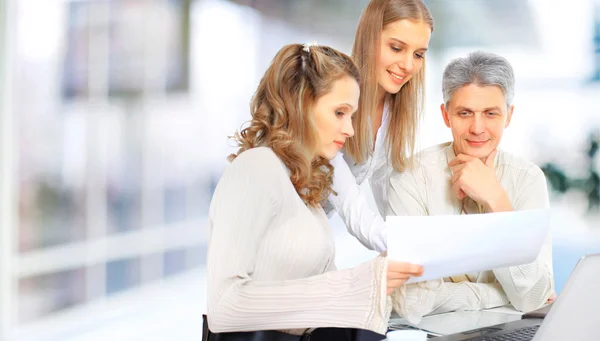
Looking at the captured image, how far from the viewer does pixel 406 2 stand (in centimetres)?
217

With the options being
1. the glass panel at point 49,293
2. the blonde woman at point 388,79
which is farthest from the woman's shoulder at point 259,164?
the glass panel at point 49,293

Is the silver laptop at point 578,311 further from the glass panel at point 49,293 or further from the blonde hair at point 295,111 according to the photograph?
the glass panel at point 49,293

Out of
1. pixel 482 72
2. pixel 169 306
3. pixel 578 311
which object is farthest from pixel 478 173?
pixel 169 306

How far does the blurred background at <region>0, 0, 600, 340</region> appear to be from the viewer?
16.5ft

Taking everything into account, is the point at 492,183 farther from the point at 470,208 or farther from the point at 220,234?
the point at 220,234

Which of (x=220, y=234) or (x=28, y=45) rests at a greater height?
(x=28, y=45)

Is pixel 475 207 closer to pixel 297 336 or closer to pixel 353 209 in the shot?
pixel 353 209

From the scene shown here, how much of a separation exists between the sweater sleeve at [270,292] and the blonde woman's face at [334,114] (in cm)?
32

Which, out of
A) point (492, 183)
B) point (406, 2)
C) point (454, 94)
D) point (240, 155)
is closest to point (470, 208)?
point (492, 183)

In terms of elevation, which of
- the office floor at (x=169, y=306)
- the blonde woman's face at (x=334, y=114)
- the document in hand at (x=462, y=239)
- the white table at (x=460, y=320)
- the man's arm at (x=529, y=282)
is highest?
the blonde woman's face at (x=334, y=114)

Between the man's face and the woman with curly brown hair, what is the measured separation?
0.50m

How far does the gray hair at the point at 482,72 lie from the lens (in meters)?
2.04

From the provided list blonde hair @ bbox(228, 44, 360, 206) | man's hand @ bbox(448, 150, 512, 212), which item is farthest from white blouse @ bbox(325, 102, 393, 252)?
blonde hair @ bbox(228, 44, 360, 206)

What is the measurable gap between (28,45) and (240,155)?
4.15 m
